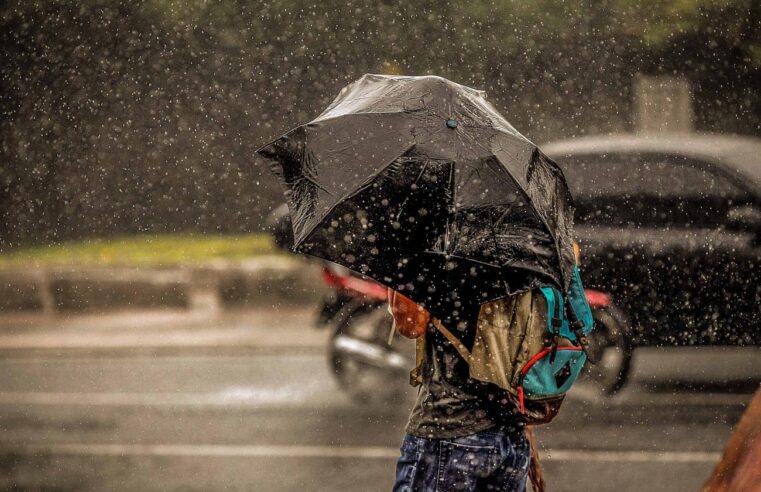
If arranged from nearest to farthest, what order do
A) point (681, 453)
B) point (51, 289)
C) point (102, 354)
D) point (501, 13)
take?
point (681, 453)
point (102, 354)
point (51, 289)
point (501, 13)

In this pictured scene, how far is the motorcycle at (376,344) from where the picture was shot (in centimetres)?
629

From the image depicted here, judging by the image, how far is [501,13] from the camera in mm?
12461

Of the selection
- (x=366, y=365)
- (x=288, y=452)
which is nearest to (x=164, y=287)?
(x=366, y=365)

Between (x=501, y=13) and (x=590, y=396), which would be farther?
(x=501, y=13)

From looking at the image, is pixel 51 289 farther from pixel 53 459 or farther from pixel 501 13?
pixel 501 13

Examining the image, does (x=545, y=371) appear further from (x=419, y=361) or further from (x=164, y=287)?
(x=164, y=287)

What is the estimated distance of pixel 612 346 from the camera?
20.8 feet

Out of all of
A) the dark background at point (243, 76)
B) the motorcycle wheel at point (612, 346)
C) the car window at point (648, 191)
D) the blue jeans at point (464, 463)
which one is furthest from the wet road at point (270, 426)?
the dark background at point (243, 76)

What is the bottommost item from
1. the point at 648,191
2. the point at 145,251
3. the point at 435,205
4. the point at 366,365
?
the point at 145,251

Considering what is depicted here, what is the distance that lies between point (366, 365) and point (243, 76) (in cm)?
760

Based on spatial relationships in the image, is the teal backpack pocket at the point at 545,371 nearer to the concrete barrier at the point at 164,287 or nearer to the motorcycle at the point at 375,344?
the motorcycle at the point at 375,344

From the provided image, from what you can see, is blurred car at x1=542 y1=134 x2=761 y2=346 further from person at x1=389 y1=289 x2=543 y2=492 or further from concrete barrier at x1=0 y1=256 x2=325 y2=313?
person at x1=389 y1=289 x2=543 y2=492

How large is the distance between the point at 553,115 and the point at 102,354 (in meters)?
7.71

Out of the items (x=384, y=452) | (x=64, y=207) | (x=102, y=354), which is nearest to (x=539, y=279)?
(x=384, y=452)
